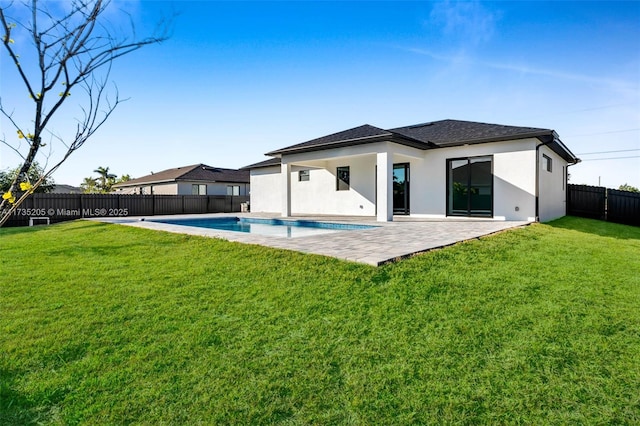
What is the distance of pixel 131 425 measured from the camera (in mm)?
2043

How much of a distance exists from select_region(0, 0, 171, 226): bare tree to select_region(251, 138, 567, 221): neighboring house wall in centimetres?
1034

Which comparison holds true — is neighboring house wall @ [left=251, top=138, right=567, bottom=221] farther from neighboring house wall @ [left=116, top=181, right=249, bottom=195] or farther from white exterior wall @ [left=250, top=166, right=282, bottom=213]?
neighboring house wall @ [left=116, top=181, right=249, bottom=195]

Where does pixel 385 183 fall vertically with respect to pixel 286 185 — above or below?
below

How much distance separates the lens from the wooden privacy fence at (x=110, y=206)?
648 inches

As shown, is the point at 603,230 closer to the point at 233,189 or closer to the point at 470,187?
the point at 470,187

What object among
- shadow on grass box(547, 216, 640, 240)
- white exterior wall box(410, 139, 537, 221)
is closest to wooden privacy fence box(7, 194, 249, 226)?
white exterior wall box(410, 139, 537, 221)

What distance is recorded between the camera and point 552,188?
43.5ft

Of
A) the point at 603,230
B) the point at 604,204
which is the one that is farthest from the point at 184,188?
the point at 604,204

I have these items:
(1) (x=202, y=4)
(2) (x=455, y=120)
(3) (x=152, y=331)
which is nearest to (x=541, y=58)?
(2) (x=455, y=120)

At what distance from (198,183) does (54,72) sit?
2668 centimetres

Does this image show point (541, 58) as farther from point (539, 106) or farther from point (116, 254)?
point (116, 254)

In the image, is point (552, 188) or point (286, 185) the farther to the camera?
point (286, 185)

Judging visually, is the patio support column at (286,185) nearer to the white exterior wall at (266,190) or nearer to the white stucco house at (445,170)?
the white stucco house at (445,170)

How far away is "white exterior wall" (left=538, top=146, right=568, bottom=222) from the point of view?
11508mm
